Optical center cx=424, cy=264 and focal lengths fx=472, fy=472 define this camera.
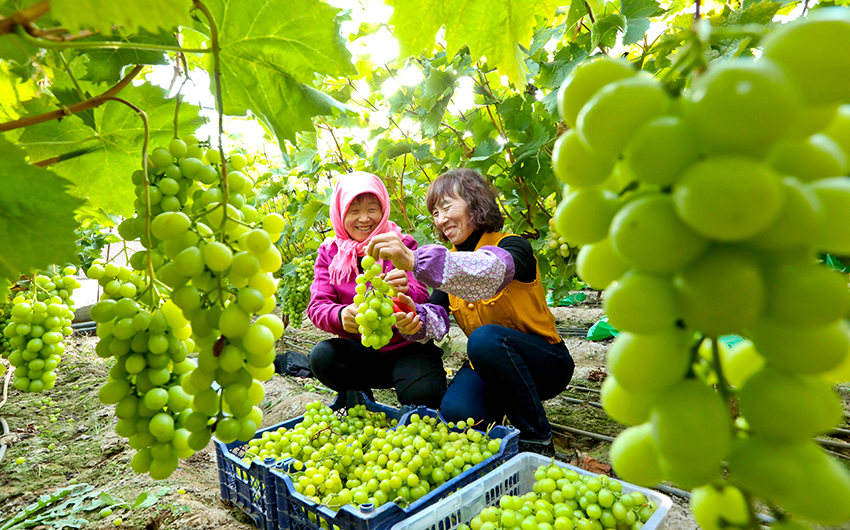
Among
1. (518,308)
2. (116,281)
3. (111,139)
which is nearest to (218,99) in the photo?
(116,281)

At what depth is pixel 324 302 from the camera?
118 inches

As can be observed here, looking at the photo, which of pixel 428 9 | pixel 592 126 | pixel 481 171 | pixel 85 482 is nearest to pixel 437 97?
pixel 481 171

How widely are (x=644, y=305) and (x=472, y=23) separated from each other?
2.52 feet

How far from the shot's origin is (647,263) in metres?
0.28

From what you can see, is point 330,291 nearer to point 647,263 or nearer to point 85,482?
point 85,482

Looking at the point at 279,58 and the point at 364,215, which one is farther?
the point at 364,215

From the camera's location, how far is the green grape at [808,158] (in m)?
0.28

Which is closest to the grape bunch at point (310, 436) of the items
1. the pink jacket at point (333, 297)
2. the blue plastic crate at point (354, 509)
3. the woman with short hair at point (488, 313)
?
the blue plastic crate at point (354, 509)

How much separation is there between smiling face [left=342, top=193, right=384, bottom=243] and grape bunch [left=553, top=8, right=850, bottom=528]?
256cm

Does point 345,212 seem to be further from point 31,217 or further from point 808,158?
point 808,158

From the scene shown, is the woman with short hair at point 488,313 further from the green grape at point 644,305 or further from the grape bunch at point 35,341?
the green grape at point 644,305

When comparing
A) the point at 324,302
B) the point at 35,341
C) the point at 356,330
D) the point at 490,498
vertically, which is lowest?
the point at 490,498

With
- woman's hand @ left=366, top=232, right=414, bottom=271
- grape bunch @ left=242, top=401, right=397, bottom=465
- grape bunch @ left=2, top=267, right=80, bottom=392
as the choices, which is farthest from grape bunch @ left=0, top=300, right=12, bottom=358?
woman's hand @ left=366, top=232, right=414, bottom=271

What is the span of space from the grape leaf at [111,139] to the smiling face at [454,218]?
1636mm
